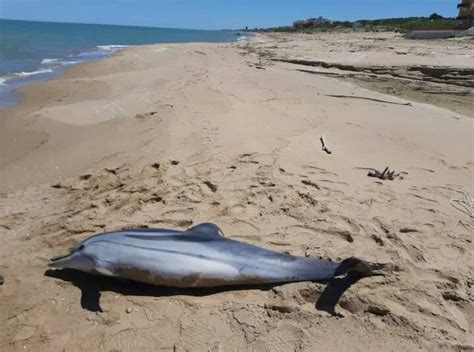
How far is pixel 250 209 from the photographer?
4.38 meters

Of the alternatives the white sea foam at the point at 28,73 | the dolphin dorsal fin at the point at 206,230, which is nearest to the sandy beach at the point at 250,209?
the dolphin dorsal fin at the point at 206,230

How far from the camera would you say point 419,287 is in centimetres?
320

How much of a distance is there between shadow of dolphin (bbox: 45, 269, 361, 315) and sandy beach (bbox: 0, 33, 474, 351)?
0.01 m

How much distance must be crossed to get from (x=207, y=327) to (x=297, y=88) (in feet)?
29.1

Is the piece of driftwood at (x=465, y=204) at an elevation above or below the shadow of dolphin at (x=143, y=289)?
above

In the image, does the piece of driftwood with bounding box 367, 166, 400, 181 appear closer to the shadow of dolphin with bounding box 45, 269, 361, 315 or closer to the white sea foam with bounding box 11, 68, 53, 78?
the shadow of dolphin with bounding box 45, 269, 361, 315

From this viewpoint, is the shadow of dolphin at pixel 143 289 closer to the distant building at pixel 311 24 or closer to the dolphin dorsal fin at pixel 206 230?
the dolphin dorsal fin at pixel 206 230

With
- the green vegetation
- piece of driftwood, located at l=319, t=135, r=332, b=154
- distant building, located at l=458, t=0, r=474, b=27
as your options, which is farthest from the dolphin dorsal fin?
distant building, located at l=458, t=0, r=474, b=27

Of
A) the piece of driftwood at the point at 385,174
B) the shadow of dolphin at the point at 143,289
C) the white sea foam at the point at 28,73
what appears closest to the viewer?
the shadow of dolphin at the point at 143,289

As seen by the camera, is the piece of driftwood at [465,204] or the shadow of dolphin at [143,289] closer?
the shadow of dolphin at [143,289]

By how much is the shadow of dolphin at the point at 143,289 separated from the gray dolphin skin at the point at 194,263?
0.05 m

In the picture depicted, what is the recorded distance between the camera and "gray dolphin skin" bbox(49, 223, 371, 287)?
3.25 metres

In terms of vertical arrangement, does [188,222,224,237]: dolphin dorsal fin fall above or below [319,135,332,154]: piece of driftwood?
above

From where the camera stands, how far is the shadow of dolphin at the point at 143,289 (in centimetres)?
312
